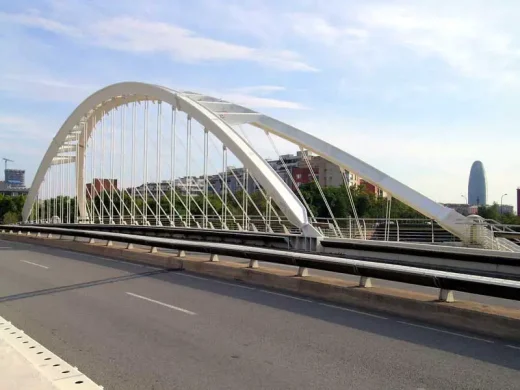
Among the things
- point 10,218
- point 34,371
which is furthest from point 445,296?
point 10,218

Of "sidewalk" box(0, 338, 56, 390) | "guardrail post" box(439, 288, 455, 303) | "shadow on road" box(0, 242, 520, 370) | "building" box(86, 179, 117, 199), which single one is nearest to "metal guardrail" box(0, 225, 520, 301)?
"guardrail post" box(439, 288, 455, 303)

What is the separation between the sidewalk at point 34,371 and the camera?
15.3 ft

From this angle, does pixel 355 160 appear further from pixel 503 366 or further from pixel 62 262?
pixel 503 366

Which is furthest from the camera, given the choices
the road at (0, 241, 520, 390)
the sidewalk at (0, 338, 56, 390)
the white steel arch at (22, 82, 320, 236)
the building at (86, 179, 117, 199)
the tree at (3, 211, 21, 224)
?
the tree at (3, 211, 21, 224)

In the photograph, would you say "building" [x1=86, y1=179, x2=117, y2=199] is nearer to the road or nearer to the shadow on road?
the shadow on road

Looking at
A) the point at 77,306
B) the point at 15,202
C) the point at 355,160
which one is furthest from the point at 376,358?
the point at 15,202

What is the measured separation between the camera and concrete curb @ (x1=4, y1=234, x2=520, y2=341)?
7.96 metres

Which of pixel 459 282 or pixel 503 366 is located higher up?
pixel 459 282

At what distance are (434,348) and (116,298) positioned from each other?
640 cm

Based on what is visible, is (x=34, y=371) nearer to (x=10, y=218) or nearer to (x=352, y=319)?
(x=352, y=319)

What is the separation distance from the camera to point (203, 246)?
15789 mm

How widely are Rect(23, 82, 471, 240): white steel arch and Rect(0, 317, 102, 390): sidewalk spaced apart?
1701 centimetres

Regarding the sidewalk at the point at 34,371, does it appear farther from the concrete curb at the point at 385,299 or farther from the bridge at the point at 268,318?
the concrete curb at the point at 385,299

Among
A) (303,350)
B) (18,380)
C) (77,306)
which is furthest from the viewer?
(77,306)
